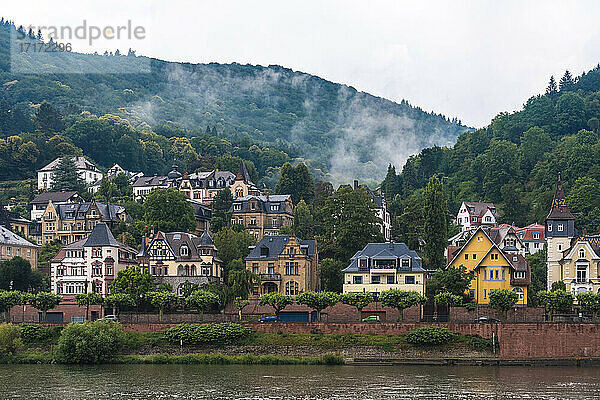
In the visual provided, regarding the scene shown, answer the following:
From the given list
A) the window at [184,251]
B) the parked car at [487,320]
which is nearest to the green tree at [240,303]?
the window at [184,251]

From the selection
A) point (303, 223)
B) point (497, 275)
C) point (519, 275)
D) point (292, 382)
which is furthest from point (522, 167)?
point (292, 382)

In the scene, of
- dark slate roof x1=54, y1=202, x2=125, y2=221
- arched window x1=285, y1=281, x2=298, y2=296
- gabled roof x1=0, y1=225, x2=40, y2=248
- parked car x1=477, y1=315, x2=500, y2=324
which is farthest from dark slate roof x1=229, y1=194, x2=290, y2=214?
parked car x1=477, y1=315, x2=500, y2=324

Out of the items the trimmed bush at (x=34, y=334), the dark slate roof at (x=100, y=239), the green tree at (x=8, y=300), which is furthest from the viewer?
the dark slate roof at (x=100, y=239)

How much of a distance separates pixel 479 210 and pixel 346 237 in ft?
142

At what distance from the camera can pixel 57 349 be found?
72562 mm

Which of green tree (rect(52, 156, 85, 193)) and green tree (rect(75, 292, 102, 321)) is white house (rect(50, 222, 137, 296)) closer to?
green tree (rect(75, 292, 102, 321))

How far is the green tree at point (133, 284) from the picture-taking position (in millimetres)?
85062

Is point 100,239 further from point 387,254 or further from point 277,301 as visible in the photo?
point 387,254

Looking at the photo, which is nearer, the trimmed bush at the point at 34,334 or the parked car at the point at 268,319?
the trimmed bush at the point at 34,334

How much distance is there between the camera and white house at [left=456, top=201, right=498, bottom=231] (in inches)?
5300

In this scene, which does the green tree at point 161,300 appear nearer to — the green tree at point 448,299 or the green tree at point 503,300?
the green tree at point 448,299

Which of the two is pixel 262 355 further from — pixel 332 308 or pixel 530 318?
pixel 530 318

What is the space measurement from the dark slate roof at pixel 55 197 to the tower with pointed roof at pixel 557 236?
240ft

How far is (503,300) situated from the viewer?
254 feet
